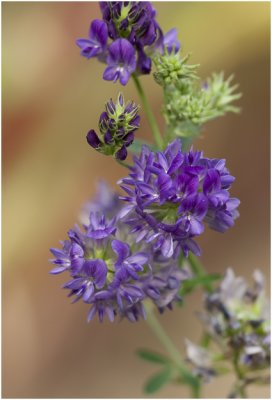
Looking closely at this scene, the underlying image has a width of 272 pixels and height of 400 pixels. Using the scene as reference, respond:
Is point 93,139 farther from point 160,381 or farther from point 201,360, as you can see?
point 160,381

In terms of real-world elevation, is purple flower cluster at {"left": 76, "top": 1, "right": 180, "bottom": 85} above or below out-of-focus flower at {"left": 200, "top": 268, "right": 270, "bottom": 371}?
above

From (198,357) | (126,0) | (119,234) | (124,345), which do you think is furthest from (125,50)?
(124,345)

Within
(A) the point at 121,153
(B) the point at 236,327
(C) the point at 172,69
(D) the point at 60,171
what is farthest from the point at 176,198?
(D) the point at 60,171

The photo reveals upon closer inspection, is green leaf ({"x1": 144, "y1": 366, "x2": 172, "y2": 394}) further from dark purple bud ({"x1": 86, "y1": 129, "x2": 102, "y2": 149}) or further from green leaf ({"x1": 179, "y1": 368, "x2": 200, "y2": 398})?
dark purple bud ({"x1": 86, "y1": 129, "x2": 102, "y2": 149})

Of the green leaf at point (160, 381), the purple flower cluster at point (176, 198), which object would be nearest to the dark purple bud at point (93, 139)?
the purple flower cluster at point (176, 198)

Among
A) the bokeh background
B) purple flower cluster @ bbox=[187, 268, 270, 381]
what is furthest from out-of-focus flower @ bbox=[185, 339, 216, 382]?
the bokeh background

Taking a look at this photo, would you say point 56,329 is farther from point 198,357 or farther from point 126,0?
point 126,0
